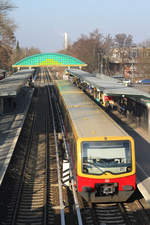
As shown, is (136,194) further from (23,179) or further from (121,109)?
(121,109)

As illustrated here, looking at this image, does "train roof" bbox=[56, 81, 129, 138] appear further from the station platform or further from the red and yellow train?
the station platform

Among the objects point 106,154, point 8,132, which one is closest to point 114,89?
point 8,132

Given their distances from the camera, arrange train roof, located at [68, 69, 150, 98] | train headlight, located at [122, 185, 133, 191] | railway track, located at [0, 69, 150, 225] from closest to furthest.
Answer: railway track, located at [0, 69, 150, 225]
train headlight, located at [122, 185, 133, 191]
train roof, located at [68, 69, 150, 98]

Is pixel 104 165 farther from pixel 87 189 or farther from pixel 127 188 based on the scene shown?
pixel 127 188

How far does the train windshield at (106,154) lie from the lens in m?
8.25

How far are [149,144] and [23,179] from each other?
255 inches

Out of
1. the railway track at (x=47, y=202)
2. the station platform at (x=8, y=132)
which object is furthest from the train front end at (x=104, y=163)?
the station platform at (x=8, y=132)

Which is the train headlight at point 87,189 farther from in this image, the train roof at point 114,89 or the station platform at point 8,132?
the train roof at point 114,89

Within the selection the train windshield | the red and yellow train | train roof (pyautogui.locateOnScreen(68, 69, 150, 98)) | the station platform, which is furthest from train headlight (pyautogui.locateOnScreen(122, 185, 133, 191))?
train roof (pyautogui.locateOnScreen(68, 69, 150, 98))

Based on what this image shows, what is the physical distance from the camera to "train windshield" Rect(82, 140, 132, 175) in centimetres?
825

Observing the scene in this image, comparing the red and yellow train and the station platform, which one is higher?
the red and yellow train

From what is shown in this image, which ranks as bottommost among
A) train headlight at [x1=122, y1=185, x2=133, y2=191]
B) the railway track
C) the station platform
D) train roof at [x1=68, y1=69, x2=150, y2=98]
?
the railway track

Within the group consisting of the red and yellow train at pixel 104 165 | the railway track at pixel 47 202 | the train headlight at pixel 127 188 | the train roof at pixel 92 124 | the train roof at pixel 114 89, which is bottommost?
the railway track at pixel 47 202

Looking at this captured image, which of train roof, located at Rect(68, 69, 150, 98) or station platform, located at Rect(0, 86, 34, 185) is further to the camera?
train roof, located at Rect(68, 69, 150, 98)
